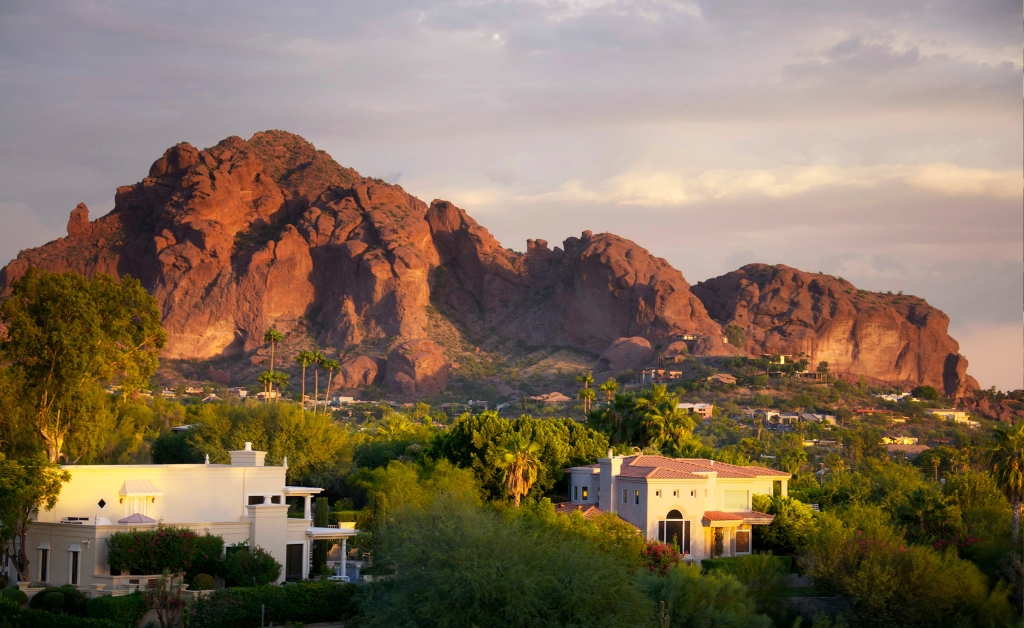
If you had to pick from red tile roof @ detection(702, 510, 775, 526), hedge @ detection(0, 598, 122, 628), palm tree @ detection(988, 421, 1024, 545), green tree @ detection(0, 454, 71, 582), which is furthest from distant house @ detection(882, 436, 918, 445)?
hedge @ detection(0, 598, 122, 628)

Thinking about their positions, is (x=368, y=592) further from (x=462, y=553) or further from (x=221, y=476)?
(x=221, y=476)

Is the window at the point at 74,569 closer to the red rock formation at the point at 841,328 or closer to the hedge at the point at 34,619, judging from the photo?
the hedge at the point at 34,619

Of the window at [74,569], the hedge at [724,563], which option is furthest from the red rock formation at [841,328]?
the window at [74,569]

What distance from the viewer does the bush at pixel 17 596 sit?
35.8m

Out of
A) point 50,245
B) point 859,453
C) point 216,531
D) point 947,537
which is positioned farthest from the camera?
point 50,245

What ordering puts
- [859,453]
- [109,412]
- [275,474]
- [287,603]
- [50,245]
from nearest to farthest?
[287,603]
[275,474]
[109,412]
[859,453]
[50,245]

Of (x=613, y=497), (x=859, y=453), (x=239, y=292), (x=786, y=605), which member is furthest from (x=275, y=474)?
(x=239, y=292)

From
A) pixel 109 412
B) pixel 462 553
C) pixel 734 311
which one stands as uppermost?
pixel 734 311

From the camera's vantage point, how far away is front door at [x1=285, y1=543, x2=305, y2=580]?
41.6m

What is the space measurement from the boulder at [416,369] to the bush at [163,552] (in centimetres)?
→ 12327

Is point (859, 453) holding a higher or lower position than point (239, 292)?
lower

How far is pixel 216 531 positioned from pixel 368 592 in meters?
6.76

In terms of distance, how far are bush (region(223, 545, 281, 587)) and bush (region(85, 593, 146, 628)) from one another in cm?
351

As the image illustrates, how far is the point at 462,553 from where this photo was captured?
113 ft
